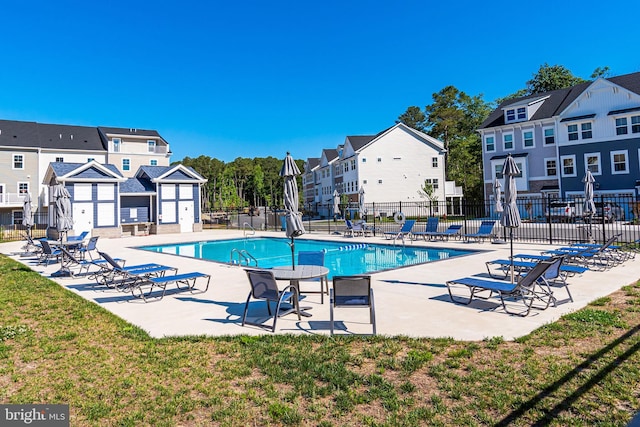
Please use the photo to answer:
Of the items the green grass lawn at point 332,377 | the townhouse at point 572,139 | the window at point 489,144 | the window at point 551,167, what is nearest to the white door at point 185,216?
the townhouse at point 572,139

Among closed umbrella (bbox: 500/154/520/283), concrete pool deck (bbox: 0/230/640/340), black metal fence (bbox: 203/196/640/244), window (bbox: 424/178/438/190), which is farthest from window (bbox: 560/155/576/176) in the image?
closed umbrella (bbox: 500/154/520/283)

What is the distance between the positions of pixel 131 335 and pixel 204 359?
5.53ft

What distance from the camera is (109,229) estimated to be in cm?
2920

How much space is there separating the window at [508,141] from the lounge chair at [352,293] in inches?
1362

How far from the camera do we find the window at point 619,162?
94.3 feet

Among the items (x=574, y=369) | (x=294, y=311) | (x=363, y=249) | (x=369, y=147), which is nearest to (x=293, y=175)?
(x=294, y=311)

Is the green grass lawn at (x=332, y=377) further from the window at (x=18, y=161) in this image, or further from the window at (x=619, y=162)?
the window at (x=18, y=161)

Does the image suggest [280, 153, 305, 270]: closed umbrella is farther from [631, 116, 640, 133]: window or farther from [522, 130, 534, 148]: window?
[522, 130, 534, 148]: window

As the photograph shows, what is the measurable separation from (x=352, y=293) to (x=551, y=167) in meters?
33.6

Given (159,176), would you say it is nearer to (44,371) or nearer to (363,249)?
(363,249)

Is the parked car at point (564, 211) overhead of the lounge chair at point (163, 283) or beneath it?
overhead

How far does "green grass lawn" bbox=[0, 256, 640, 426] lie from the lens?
10.9 feet

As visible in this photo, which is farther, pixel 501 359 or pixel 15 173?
pixel 15 173

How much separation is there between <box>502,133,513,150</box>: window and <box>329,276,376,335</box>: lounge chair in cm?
3460
